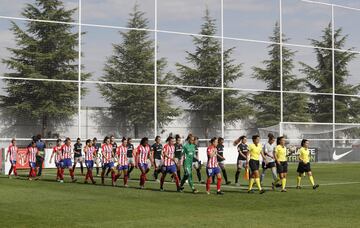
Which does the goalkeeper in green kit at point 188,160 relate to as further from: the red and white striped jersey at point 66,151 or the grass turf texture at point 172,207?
the red and white striped jersey at point 66,151

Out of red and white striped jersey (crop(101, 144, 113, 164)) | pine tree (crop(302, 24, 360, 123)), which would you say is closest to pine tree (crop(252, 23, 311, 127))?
pine tree (crop(302, 24, 360, 123))

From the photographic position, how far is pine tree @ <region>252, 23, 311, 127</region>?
73.5m

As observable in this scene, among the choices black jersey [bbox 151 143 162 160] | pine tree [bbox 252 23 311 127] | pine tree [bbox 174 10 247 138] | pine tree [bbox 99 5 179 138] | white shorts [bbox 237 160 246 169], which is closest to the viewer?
white shorts [bbox 237 160 246 169]

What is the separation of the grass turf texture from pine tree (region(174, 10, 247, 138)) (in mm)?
39057

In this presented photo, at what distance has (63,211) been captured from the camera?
17.8 m

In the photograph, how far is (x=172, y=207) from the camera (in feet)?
62.1

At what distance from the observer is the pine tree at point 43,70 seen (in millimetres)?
57188

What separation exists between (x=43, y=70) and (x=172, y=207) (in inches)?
1708

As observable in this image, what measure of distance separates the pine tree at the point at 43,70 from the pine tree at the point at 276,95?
21.4 meters

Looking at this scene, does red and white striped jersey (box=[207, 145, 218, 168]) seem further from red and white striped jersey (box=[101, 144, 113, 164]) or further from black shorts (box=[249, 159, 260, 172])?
red and white striped jersey (box=[101, 144, 113, 164])

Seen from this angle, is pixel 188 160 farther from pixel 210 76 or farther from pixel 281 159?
pixel 210 76

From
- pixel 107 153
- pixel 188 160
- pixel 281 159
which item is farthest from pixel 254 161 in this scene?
pixel 107 153

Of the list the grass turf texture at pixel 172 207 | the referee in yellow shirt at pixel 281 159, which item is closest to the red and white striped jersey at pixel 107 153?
the grass turf texture at pixel 172 207

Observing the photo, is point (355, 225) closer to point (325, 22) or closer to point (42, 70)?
point (42, 70)
